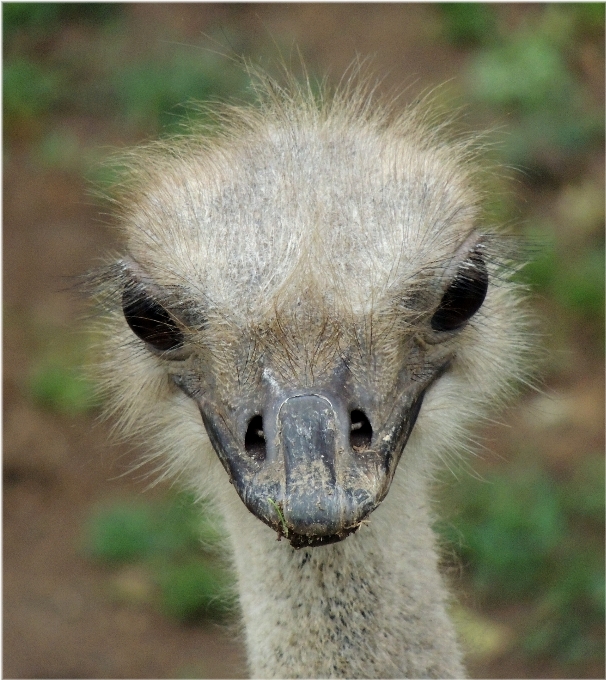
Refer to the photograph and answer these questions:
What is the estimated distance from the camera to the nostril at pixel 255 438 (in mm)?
1713

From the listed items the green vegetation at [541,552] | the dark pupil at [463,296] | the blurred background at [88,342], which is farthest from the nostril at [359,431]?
the green vegetation at [541,552]

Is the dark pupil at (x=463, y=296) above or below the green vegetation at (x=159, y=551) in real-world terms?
above

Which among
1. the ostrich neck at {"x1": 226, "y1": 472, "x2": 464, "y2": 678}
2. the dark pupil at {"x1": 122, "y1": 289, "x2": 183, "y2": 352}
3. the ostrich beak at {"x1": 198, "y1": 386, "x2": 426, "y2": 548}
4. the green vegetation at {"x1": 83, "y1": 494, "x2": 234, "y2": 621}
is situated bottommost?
the green vegetation at {"x1": 83, "y1": 494, "x2": 234, "y2": 621}

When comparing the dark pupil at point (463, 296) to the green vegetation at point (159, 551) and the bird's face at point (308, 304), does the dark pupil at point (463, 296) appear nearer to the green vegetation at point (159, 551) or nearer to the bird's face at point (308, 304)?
the bird's face at point (308, 304)

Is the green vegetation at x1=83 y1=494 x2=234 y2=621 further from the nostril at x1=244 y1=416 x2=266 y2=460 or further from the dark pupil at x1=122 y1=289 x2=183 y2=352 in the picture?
Answer: the nostril at x1=244 y1=416 x2=266 y2=460

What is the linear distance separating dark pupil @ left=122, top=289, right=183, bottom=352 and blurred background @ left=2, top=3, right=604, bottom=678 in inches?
31.3

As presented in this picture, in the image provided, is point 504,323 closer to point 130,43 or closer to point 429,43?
point 429,43

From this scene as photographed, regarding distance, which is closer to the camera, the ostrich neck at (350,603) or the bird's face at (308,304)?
the bird's face at (308,304)

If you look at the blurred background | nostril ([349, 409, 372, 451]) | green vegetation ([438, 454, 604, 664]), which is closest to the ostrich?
nostril ([349, 409, 372, 451])

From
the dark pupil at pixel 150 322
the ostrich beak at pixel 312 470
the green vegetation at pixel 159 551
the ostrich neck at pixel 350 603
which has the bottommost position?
the green vegetation at pixel 159 551

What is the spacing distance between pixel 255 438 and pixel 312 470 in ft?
0.54

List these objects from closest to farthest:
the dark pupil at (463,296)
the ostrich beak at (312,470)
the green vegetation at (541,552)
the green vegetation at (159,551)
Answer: the ostrich beak at (312,470) → the dark pupil at (463,296) → the green vegetation at (541,552) → the green vegetation at (159,551)

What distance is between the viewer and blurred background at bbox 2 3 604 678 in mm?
3963

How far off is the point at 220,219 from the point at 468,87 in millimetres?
3790
